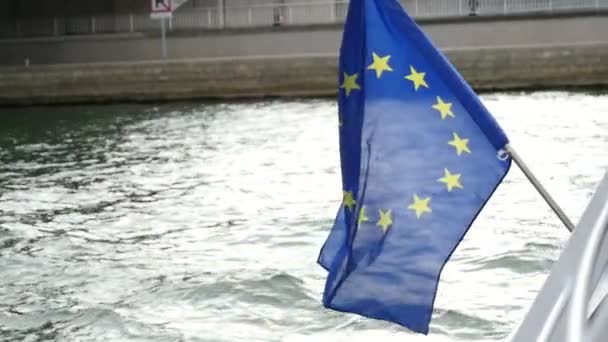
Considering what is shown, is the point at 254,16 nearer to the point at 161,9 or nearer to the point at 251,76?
the point at 161,9

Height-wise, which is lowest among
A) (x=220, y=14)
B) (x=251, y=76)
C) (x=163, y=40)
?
(x=251, y=76)

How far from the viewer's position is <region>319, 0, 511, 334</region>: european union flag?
17.4ft

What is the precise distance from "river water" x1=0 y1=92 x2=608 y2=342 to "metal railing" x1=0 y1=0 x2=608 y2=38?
13349 millimetres

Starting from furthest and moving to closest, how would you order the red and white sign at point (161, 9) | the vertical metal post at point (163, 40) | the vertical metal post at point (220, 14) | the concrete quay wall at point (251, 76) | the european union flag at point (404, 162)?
the vertical metal post at point (220, 14) < the vertical metal post at point (163, 40) < the red and white sign at point (161, 9) < the concrete quay wall at point (251, 76) < the european union flag at point (404, 162)

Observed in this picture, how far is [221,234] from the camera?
569 inches

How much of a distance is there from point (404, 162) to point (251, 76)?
3242 centimetres

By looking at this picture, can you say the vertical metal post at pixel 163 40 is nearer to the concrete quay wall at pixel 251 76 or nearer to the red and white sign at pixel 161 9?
the red and white sign at pixel 161 9

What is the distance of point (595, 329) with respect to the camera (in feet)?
10.6

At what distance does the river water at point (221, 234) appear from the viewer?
9.93m

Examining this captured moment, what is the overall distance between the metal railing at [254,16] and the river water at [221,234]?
1335 cm

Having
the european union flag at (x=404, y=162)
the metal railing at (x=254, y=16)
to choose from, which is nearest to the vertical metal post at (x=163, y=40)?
the metal railing at (x=254, y=16)

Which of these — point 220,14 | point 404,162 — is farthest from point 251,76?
point 404,162

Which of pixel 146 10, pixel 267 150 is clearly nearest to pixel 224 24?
pixel 146 10

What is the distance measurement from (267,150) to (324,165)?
113 inches
